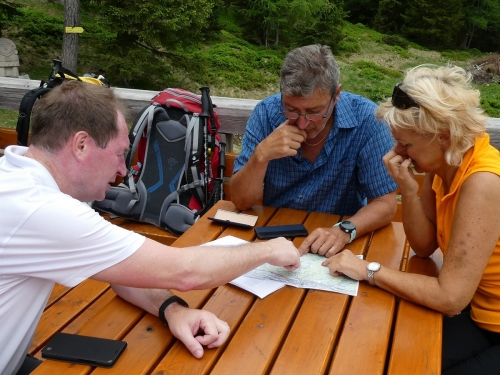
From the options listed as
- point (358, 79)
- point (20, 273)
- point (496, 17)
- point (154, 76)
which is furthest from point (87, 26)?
point (496, 17)

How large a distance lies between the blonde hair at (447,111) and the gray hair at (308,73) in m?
0.55

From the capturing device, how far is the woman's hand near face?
2154mm

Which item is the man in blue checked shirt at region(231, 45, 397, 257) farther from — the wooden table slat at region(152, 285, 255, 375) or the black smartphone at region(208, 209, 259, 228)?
the wooden table slat at region(152, 285, 255, 375)

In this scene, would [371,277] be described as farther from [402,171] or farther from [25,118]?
[25,118]

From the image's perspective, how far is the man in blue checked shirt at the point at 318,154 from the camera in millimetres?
2475

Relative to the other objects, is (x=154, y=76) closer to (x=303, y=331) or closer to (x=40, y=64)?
(x=40, y=64)

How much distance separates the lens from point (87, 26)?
1399cm

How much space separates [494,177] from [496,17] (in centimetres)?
2231

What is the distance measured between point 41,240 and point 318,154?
5.66 ft

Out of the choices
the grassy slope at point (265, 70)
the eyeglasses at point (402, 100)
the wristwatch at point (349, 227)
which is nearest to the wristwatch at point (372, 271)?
the wristwatch at point (349, 227)

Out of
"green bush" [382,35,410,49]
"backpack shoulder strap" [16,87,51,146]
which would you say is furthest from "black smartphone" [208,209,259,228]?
"green bush" [382,35,410,49]

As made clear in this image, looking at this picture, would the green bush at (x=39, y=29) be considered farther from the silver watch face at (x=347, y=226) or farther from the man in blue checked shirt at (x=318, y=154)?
the silver watch face at (x=347, y=226)

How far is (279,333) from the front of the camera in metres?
1.64

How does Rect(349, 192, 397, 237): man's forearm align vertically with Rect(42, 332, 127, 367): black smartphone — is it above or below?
above
